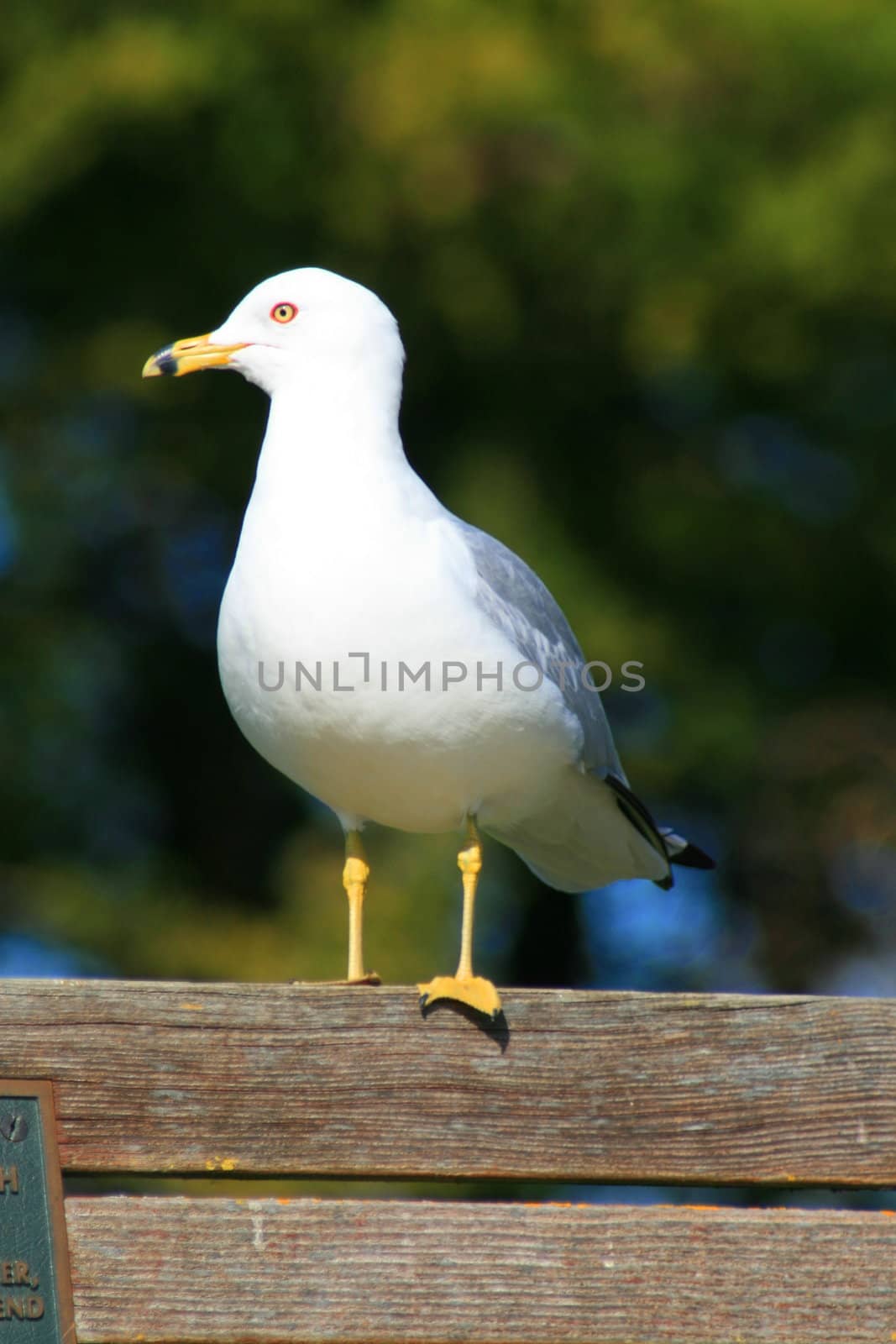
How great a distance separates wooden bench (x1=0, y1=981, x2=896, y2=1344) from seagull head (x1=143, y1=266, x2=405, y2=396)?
1.08 meters

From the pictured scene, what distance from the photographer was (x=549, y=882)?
3.53 m

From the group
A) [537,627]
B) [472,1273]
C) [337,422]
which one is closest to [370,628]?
[337,422]

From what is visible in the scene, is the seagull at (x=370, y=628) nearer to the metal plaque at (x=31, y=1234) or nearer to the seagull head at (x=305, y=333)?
the seagull head at (x=305, y=333)

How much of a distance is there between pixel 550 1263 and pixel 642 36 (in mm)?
5044

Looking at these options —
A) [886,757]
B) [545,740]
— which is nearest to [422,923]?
[886,757]

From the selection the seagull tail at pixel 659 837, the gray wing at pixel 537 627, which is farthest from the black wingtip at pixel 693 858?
the gray wing at pixel 537 627

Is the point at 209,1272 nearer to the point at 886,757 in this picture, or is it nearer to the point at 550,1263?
the point at 550,1263

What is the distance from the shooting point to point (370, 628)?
8.54 ft

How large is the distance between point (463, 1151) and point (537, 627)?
3.34 feet

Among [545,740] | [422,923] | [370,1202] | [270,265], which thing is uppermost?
[270,265]

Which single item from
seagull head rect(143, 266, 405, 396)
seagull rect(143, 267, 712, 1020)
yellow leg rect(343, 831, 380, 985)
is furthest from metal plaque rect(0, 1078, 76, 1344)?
seagull head rect(143, 266, 405, 396)

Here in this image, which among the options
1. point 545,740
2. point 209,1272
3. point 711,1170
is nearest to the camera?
point 209,1272

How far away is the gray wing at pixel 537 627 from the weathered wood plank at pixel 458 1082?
68 cm

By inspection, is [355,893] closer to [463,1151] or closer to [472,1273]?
[463,1151]
